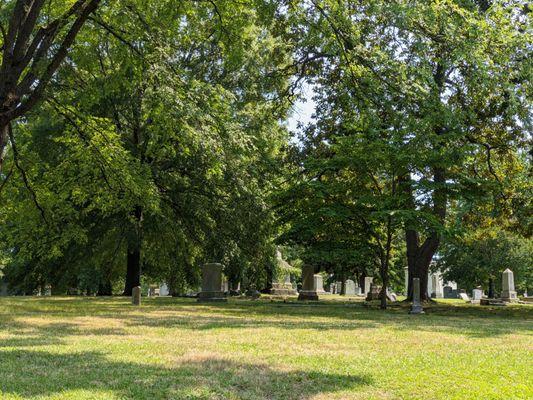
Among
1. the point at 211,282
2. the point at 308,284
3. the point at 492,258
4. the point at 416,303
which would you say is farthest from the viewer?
the point at 492,258

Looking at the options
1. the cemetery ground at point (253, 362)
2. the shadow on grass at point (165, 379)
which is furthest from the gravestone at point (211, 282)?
the shadow on grass at point (165, 379)

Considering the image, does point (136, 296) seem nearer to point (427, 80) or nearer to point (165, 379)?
point (427, 80)

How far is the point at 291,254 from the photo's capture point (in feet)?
163

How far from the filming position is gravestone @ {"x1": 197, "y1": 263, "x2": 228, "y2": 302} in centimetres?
2222

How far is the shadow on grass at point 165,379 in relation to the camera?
213 inches

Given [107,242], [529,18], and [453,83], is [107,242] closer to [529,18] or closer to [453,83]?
[453,83]

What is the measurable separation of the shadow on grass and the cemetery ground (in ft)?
0.04

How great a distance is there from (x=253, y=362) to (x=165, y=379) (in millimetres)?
1508

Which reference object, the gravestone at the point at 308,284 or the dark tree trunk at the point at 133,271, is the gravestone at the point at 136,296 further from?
the gravestone at the point at 308,284

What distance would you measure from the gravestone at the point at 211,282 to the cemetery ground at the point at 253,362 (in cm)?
1052

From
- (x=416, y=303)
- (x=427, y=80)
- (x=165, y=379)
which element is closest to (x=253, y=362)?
(x=165, y=379)

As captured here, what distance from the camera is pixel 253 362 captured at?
7098 millimetres

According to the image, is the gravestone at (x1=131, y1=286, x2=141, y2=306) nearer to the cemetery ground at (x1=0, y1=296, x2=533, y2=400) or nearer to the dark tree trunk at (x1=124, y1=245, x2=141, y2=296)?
the dark tree trunk at (x1=124, y1=245, x2=141, y2=296)

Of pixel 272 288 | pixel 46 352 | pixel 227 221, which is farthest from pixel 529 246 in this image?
pixel 46 352
